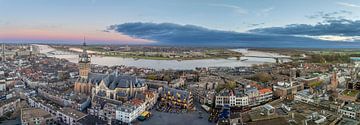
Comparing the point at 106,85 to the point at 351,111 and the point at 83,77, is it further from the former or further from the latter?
the point at 351,111

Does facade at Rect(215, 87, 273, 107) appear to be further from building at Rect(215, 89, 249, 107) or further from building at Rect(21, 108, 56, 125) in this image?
building at Rect(21, 108, 56, 125)

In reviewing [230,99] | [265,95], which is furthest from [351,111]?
[230,99]

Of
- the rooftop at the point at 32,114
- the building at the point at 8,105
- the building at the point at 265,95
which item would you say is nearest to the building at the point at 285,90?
the building at the point at 265,95

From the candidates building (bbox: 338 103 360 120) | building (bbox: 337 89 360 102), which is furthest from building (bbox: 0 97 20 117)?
building (bbox: 337 89 360 102)

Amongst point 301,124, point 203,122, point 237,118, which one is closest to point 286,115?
point 301,124

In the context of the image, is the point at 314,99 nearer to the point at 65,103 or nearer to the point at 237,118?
the point at 237,118

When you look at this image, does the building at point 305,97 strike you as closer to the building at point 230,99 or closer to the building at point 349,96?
the building at point 349,96
